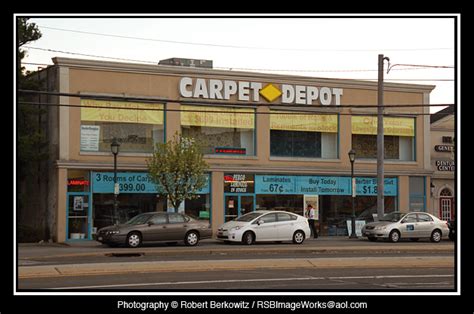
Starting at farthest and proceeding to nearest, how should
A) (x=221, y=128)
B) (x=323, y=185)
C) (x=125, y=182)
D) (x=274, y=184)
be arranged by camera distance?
(x=323, y=185) < (x=274, y=184) < (x=221, y=128) < (x=125, y=182)

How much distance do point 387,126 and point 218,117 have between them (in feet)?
32.9

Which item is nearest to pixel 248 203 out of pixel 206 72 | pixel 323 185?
pixel 323 185

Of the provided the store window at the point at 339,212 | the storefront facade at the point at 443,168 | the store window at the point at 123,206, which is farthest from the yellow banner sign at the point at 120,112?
the storefront facade at the point at 443,168

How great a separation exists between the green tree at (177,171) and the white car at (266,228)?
3417mm

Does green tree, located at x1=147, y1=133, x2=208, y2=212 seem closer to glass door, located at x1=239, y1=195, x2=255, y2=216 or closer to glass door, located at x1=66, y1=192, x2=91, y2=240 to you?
glass door, located at x1=66, y1=192, x2=91, y2=240

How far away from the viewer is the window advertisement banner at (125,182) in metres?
34.4

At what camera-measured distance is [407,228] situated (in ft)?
110

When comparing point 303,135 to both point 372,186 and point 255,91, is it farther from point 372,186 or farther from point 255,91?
point 372,186

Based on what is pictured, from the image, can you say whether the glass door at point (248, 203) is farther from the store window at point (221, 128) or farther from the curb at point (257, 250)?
the curb at point (257, 250)

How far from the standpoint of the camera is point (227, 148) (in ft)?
124

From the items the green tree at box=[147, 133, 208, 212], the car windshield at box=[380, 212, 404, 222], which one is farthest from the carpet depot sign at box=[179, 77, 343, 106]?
the car windshield at box=[380, 212, 404, 222]

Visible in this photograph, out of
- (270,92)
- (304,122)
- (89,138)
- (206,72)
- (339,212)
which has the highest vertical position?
(206,72)

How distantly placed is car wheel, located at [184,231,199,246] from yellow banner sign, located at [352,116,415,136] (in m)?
14.2

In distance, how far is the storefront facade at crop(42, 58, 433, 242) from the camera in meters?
34.2
